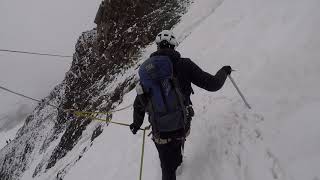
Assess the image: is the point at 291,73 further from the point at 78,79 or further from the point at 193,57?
the point at 78,79

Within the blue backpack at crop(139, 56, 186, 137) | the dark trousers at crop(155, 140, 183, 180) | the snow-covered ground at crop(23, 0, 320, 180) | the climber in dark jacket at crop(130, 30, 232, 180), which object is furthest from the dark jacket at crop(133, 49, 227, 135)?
the snow-covered ground at crop(23, 0, 320, 180)

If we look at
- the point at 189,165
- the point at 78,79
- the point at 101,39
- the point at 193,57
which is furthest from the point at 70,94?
the point at 189,165

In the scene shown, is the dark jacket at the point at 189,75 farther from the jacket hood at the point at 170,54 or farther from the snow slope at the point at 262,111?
the snow slope at the point at 262,111

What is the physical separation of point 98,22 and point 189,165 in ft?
78.7

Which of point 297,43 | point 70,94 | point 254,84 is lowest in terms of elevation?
point 70,94

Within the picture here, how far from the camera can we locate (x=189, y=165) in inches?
297

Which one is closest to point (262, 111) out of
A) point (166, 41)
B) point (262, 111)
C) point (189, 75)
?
point (262, 111)

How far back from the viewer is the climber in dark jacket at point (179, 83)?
609 cm

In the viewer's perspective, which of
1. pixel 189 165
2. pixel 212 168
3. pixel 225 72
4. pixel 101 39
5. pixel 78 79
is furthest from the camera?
pixel 78 79

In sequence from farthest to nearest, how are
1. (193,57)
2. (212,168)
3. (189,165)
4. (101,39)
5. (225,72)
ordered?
(101,39)
(193,57)
(189,165)
(212,168)
(225,72)

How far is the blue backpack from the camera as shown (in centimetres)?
600

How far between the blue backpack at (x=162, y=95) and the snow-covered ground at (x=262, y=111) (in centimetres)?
120

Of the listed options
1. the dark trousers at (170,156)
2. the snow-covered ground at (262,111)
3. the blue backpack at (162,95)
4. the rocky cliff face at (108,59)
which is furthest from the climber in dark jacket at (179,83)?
the rocky cliff face at (108,59)

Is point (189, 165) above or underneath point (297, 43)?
underneath
